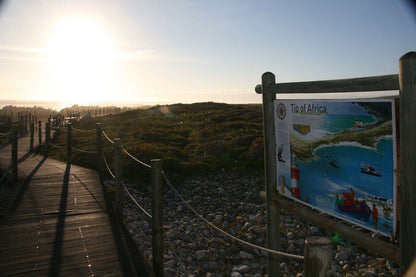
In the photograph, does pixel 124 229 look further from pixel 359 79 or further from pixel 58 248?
pixel 359 79

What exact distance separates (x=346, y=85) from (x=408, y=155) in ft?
2.79

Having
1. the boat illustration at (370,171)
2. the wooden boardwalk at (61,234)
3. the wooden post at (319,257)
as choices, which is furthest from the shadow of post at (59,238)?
the boat illustration at (370,171)

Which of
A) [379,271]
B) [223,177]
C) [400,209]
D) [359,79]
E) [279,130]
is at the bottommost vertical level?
[379,271]

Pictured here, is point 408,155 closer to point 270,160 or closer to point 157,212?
point 270,160

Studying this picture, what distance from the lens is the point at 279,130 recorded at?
12.7ft

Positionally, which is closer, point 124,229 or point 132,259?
point 132,259

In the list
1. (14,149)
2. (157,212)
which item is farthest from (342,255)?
(14,149)

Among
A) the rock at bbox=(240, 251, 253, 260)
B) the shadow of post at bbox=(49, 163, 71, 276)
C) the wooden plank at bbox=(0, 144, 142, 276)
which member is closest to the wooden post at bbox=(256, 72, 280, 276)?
the wooden plank at bbox=(0, 144, 142, 276)

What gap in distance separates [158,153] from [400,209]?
47.9 feet

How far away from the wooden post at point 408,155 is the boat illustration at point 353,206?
0.34 m

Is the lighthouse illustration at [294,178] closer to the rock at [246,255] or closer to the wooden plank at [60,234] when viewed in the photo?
the wooden plank at [60,234]

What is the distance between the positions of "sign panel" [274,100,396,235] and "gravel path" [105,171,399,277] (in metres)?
2.47

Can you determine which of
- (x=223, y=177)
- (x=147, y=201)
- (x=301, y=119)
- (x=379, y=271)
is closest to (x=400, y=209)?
(x=301, y=119)

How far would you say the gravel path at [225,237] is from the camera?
7.20 meters
